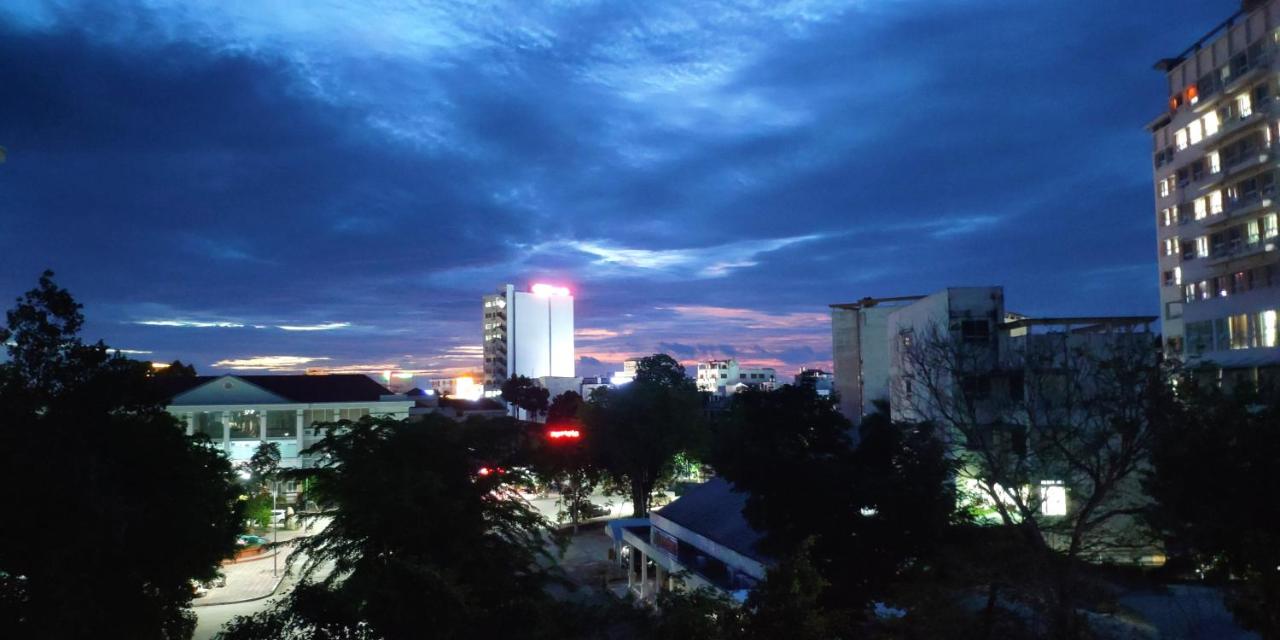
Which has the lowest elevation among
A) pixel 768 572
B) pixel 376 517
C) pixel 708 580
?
pixel 708 580

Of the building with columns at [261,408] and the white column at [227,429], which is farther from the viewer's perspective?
the white column at [227,429]

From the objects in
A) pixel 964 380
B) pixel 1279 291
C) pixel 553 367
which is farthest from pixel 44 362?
pixel 553 367

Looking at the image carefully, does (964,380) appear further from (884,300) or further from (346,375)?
(346,375)

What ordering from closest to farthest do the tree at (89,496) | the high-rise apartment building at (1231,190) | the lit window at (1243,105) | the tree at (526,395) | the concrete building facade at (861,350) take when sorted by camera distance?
1. the tree at (89,496)
2. the high-rise apartment building at (1231,190)
3. the lit window at (1243,105)
4. the concrete building facade at (861,350)
5. the tree at (526,395)

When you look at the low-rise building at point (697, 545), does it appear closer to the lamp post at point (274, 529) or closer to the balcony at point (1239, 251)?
the lamp post at point (274, 529)

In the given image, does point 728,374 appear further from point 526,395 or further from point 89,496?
point 89,496

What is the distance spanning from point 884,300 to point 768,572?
47.0 metres

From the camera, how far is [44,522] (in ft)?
45.1

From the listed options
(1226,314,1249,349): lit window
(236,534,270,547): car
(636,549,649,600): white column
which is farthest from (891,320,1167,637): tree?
(236,534,270,547): car

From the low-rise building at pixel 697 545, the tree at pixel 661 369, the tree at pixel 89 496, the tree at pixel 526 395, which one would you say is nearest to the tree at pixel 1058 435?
the low-rise building at pixel 697 545

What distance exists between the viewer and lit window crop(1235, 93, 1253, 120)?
3666 centimetres

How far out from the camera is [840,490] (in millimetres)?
16812

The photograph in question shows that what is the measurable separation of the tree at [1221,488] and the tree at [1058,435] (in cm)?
110

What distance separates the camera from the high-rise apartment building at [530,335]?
125 m
